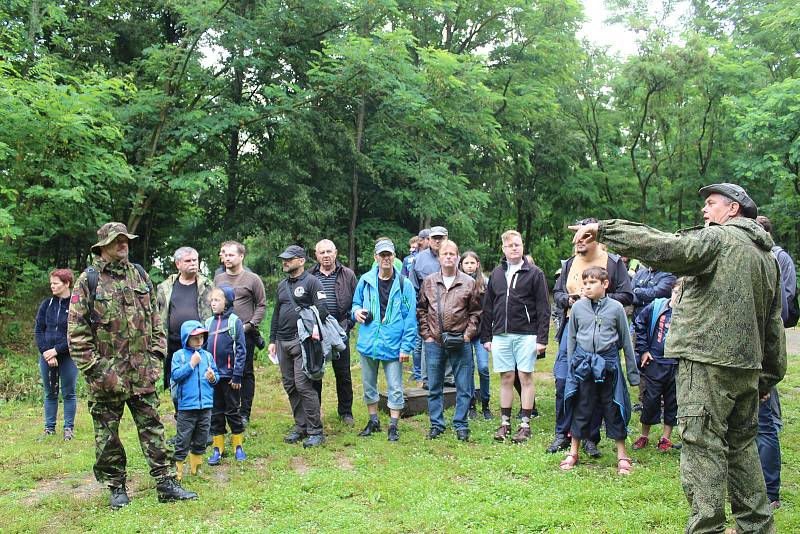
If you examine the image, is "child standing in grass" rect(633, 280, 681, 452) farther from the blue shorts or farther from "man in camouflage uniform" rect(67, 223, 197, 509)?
"man in camouflage uniform" rect(67, 223, 197, 509)

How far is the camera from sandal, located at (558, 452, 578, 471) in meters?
4.98

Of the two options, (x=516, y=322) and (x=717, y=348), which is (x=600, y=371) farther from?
(x=717, y=348)

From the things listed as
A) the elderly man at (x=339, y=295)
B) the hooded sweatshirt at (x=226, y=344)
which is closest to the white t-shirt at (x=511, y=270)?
the elderly man at (x=339, y=295)

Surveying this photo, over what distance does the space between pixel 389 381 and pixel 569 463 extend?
2012 millimetres

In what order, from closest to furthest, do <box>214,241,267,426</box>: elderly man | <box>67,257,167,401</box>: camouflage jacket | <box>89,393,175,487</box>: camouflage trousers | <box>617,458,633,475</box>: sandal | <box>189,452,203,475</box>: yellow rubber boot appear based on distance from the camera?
1. <box>67,257,167,401</box>: camouflage jacket
2. <box>89,393,175,487</box>: camouflage trousers
3. <box>617,458,633,475</box>: sandal
4. <box>189,452,203,475</box>: yellow rubber boot
5. <box>214,241,267,426</box>: elderly man

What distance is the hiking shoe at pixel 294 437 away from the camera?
6148 millimetres

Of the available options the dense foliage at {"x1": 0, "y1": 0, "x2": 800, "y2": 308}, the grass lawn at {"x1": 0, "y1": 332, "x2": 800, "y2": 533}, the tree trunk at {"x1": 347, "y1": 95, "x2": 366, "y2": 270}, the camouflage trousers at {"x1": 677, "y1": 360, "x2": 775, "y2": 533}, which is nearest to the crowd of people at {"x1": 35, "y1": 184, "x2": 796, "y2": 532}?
the camouflage trousers at {"x1": 677, "y1": 360, "x2": 775, "y2": 533}

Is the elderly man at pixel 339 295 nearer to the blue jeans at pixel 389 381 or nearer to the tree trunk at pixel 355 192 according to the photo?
the blue jeans at pixel 389 381

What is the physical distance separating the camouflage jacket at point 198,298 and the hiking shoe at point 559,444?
11.1ft

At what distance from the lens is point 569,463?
501 centimetres

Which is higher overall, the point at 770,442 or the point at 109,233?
the point at 109,233

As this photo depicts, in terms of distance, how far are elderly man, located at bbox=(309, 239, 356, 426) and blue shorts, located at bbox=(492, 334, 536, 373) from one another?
176 cm

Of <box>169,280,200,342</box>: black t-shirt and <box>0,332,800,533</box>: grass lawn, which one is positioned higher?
<box>169,280,200,342</box>: black t-shirt

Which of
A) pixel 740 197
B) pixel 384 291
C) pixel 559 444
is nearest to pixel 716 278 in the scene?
pixel 740 197
